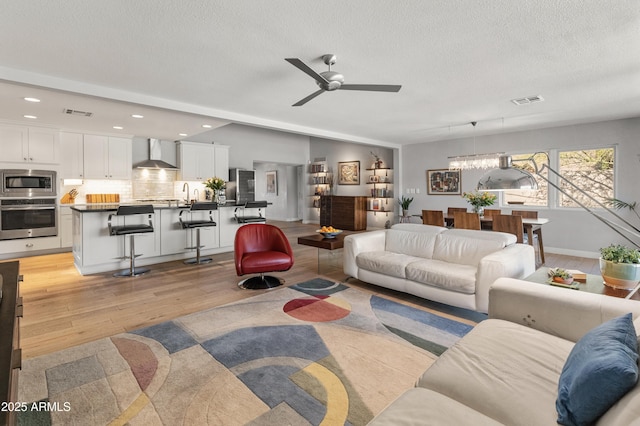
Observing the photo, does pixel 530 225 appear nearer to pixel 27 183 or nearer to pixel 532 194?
pixel 532 194

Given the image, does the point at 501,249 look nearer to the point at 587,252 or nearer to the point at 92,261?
the point at 587,252

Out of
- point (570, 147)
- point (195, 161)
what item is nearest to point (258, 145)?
point (195, 161)

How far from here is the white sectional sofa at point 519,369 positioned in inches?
41.7

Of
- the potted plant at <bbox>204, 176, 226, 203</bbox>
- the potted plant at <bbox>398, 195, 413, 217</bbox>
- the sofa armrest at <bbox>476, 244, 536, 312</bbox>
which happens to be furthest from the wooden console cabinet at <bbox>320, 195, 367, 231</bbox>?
the sofa armrest at <bbox>476, 244, 536, 312</bbox>

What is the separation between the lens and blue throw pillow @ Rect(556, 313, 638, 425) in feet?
3.28

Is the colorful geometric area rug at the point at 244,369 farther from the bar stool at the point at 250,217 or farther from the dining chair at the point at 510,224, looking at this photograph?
the bar stool at the point at 250,217

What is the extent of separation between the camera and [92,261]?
468 centimetres

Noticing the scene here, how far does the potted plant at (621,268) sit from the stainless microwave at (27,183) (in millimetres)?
8187

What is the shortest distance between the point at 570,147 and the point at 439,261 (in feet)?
15.3

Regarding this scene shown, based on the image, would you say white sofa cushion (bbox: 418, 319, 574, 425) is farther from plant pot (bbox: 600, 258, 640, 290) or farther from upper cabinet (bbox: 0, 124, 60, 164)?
upper cabinet (bbox: 0, 124, 60, 164)

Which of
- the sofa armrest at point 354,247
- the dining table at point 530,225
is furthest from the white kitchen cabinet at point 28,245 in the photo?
the dining table at point 530,225

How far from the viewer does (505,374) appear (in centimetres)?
141

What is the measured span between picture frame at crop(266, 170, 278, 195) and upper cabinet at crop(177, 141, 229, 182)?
3986mm

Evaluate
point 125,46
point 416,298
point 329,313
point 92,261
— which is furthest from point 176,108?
point 416,298
